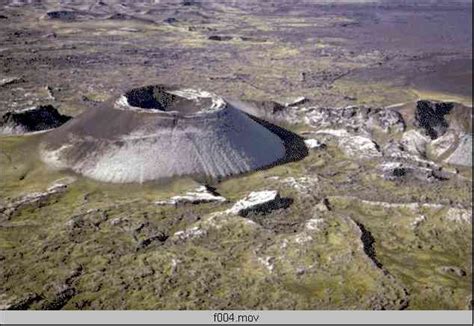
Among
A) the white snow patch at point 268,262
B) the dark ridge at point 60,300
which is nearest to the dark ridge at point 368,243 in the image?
the white snow patch at point 268,262

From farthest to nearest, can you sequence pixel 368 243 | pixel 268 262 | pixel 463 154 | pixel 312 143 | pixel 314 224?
pixel 312 143 → pixel 463 154 → pixel 314 224 → pixel 368 243 → pixel 268 262

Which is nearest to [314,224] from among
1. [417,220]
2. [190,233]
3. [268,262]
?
[268,262]

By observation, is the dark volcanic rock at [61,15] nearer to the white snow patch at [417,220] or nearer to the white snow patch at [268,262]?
the white snow patch at [417,220]

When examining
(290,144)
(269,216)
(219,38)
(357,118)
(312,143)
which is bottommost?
(219,38)

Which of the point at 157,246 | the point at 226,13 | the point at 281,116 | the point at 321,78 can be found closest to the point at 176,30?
the point at 226,13

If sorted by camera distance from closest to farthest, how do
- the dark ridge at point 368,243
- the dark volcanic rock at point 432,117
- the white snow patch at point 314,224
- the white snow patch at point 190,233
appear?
1. the dark ridge at point 368,243
2. the white snow patch at point 190,233
3. the white snow patch at point 314,224
4. the dark volcanic rock at point 432,117

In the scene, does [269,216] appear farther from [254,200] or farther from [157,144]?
[157,144]
